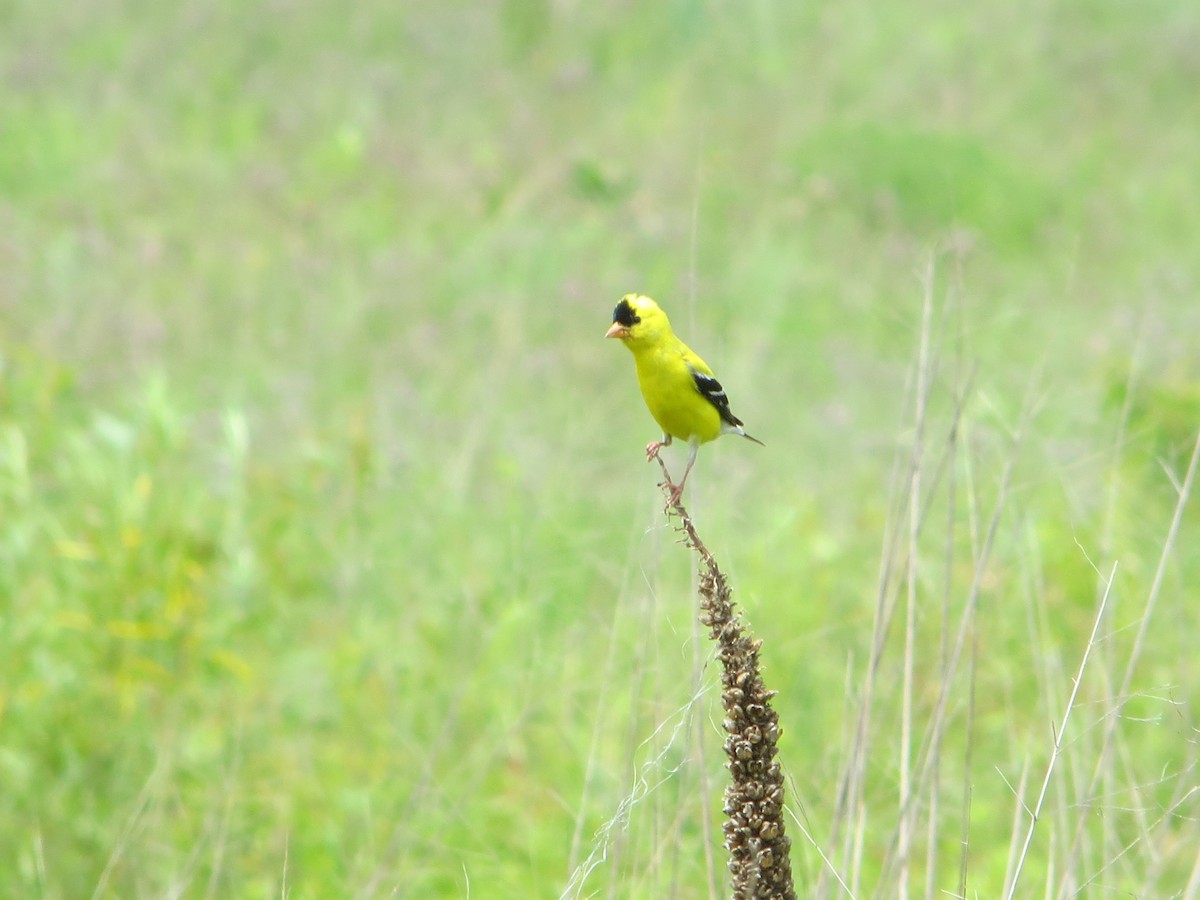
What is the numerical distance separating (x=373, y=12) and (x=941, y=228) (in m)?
4.62

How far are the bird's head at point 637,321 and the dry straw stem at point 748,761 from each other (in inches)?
46.1

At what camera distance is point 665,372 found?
101 inches

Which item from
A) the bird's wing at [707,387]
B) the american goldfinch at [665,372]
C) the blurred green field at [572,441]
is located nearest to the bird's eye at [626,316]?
the american goldfinch at [665,372]

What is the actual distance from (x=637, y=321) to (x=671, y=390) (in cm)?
14

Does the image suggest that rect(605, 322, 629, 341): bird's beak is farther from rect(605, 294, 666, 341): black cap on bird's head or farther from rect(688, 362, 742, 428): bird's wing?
rect(688, 362, 742, 428): bird's wing

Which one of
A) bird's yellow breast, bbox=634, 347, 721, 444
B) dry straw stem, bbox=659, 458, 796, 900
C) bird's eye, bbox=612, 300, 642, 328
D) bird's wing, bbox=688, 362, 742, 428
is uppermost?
bird's eye, bbox=612, 300, 642, 328

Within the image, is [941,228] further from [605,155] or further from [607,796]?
[607,796]

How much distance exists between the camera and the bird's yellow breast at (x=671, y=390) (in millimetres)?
2574

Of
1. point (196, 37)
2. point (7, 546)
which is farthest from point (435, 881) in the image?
point (196, 37)

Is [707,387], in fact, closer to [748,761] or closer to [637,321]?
[637,321]

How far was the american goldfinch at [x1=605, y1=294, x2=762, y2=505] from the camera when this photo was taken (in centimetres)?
257

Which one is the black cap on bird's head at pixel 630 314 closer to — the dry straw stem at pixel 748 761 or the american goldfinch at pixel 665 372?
the american goldfinch at pixel 665 372

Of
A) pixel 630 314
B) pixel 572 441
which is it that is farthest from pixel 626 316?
pixel 572 441

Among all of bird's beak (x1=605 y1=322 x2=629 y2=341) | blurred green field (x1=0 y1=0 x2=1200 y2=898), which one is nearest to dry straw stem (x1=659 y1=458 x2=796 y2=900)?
blurred green field (x1=0 y1=0 x2=1200 y2=898)
